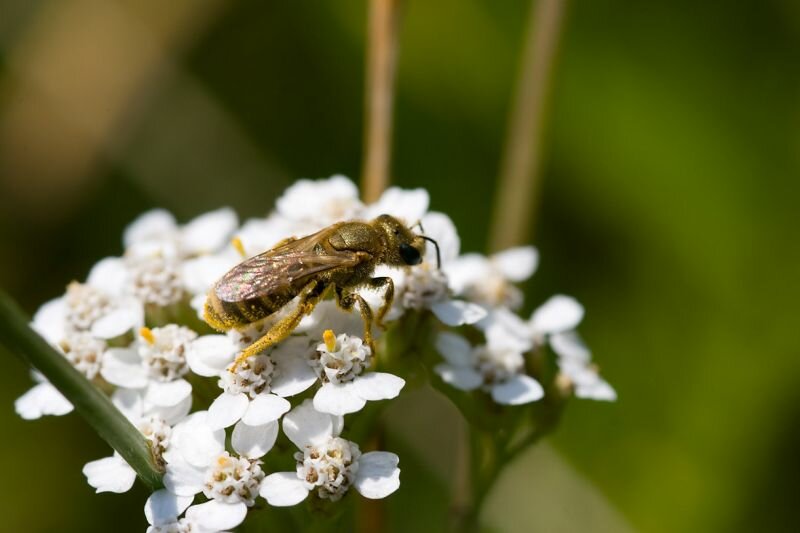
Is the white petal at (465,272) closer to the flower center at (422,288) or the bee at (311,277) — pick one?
the flower center at (422,288)

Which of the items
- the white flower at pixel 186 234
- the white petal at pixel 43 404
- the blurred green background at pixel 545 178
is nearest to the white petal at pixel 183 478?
the white petal at pixel 43 404

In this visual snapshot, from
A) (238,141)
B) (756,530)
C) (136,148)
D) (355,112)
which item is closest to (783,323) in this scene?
(756,530)

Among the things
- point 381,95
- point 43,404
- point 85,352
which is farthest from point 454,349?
point 43,404

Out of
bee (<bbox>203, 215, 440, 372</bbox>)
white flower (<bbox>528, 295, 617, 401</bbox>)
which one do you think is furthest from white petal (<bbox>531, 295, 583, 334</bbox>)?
bee (<bbox>203, 215, 440, 372</bbox>)

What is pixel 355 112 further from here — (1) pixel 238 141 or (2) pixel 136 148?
(2) pixel 136 148

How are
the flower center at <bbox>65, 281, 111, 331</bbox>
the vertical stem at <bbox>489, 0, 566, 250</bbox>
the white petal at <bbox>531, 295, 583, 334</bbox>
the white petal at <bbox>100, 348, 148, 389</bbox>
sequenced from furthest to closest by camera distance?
the vertical stem at <bbox>489, 0, 566, 250</bbox> → the white petal at <bbox>531, 295, 583, 334</bbox> → the flower center at <bbox>65, 281, 111, 331</bbox> → the white petal at <bbox>100, 348, 148, 389</bbox>

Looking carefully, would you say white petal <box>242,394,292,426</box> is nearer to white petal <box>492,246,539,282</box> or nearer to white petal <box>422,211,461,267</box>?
white petal <box>422,211,461,267</box>

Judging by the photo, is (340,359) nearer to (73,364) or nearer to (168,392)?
(168,392)
